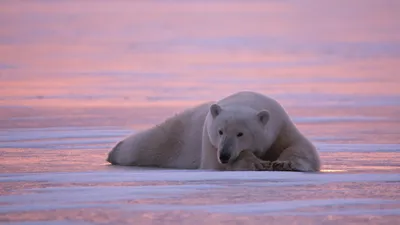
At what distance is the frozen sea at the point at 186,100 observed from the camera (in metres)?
5.35

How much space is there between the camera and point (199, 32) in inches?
998

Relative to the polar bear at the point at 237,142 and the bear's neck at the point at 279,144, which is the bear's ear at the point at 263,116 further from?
the bear's neck at the point at 279,144

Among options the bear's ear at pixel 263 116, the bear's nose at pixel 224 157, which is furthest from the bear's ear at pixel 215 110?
the bear's nose at pixel 224 157

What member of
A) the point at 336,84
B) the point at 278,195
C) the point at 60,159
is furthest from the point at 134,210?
the point at 336,84

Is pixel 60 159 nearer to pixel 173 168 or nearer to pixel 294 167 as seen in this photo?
pixel 173 168

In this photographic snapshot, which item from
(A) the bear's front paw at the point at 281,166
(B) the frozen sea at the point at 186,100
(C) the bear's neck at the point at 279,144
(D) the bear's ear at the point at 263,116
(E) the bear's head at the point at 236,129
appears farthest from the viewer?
(C) the bear's neck at the point at 279,144

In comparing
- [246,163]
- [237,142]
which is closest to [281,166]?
[246,163]

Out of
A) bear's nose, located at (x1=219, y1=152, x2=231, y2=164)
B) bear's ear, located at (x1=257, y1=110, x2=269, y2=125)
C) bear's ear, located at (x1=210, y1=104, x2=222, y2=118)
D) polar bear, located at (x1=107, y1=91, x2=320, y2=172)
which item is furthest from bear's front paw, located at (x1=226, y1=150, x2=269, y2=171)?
bear's ear, located at (x1=210, y1=104, x2=222, y2=118)

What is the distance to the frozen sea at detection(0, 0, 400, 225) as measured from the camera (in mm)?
5351

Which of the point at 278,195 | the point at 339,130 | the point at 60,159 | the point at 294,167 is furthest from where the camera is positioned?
the point at 339,130

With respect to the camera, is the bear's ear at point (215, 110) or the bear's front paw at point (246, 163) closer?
the bear's front paw at point (246, 163)

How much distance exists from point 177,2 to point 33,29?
12215 millimetres

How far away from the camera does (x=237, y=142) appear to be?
7145 mm

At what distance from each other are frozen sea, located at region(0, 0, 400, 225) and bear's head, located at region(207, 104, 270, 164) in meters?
0.32
